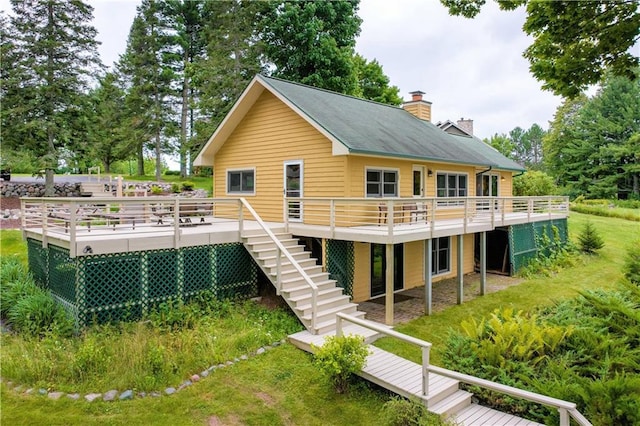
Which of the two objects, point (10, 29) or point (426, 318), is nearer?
point (426, 318)

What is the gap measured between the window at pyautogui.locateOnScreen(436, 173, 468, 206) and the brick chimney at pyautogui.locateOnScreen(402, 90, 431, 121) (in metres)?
3.97

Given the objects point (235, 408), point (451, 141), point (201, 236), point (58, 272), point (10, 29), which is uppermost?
point (10, 29)

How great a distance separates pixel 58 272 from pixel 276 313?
4.76 metres

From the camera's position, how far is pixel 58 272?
868 cm

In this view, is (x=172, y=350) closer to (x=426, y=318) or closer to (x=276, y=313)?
(x=276, y=313)

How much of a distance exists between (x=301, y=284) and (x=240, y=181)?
19.2 feet

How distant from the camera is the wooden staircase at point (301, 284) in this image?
8633mm

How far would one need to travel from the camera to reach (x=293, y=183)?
12.2 m

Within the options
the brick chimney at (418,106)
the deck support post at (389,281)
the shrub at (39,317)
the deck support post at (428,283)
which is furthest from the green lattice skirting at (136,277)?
the brick chimney at (418,106)

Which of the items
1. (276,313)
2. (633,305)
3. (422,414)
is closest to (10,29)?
(276,313)

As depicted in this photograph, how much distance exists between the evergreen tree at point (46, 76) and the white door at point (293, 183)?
14761mm

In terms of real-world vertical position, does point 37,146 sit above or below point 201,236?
above

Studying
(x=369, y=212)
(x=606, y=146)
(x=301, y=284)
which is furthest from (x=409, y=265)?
(x=606, y=146)

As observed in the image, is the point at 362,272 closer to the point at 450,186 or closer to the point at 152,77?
the point at 450,186
